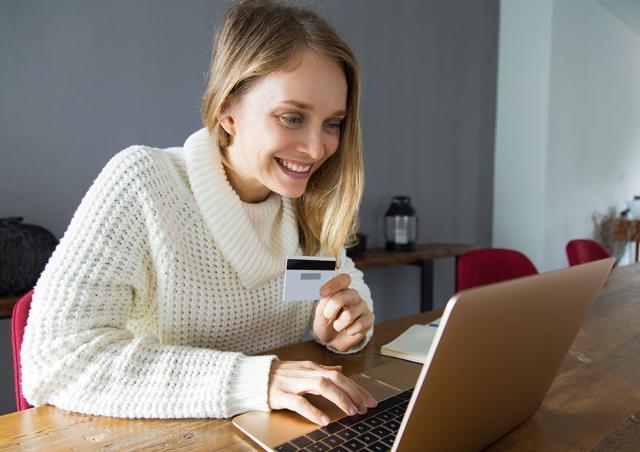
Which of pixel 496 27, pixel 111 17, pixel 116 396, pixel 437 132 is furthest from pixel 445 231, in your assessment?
pixel 116 396

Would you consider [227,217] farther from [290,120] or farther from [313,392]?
[313,392]

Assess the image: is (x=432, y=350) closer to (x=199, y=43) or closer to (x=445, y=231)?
(x=199, y=43)

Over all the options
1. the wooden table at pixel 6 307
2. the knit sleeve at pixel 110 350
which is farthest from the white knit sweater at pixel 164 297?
the wooden table at pixel 6 307

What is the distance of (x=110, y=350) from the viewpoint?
2.44ft

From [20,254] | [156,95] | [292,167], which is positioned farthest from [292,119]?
[156,95]

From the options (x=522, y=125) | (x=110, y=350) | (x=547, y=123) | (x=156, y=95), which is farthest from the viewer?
(x=522, y=125)

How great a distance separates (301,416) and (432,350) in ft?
1.08

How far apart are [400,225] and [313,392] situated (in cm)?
212

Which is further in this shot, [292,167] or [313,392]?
[292,167]

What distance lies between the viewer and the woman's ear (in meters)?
0.97

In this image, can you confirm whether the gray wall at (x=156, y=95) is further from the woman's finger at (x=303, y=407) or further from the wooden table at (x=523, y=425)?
the woman's finger at (x=303, y=407)

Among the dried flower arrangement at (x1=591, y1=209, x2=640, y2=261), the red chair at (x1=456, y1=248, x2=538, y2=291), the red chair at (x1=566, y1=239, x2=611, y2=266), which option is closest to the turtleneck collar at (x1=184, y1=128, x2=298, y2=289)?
the red chair at (x1=456, y1=248, x2=538, y2=291)

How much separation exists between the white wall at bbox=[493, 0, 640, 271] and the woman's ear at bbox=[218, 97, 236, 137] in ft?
10.5

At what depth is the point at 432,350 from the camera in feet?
1.29
